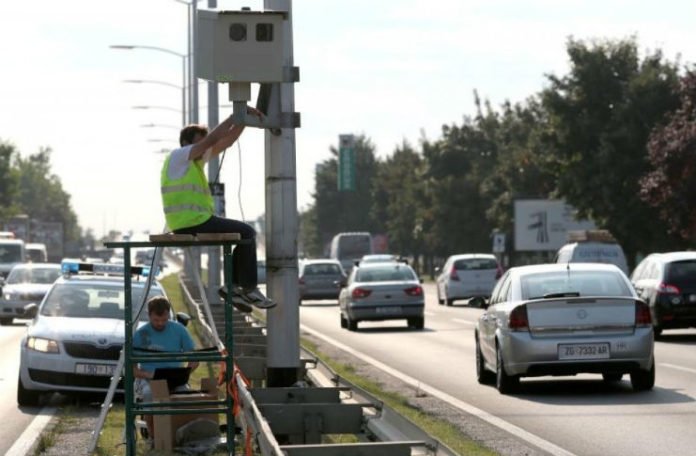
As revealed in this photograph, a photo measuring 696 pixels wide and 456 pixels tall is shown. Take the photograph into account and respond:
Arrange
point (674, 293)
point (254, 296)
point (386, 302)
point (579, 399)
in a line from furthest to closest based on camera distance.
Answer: point (386, 302) < point (674, 293) < point (579, 399) < point (254, 296)

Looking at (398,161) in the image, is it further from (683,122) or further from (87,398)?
(87,398)

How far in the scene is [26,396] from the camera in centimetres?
1909

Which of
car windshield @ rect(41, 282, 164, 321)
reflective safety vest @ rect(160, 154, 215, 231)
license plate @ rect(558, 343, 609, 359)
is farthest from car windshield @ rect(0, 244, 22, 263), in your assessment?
reflective safety vest @ rect(160, 154, 215, 231)

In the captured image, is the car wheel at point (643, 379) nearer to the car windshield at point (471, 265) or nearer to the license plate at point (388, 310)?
the license plate at point (388, 310)

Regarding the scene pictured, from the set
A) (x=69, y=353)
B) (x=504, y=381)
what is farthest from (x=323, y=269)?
(x=69, y=353)

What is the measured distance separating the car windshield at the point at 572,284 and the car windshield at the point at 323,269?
129 feet

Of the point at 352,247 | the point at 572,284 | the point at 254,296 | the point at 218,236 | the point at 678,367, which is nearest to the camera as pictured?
the point at 218,236

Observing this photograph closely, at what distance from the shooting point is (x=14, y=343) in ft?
110

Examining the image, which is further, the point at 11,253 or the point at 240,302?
the point at 11,253

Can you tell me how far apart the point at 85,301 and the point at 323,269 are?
1523 inches

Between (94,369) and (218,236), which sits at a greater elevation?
(218,236)

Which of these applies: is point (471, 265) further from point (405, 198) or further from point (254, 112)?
point (405, 198)

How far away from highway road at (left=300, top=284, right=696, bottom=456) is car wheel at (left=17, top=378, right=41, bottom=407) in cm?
A: 446

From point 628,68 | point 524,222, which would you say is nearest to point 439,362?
point 628,68
